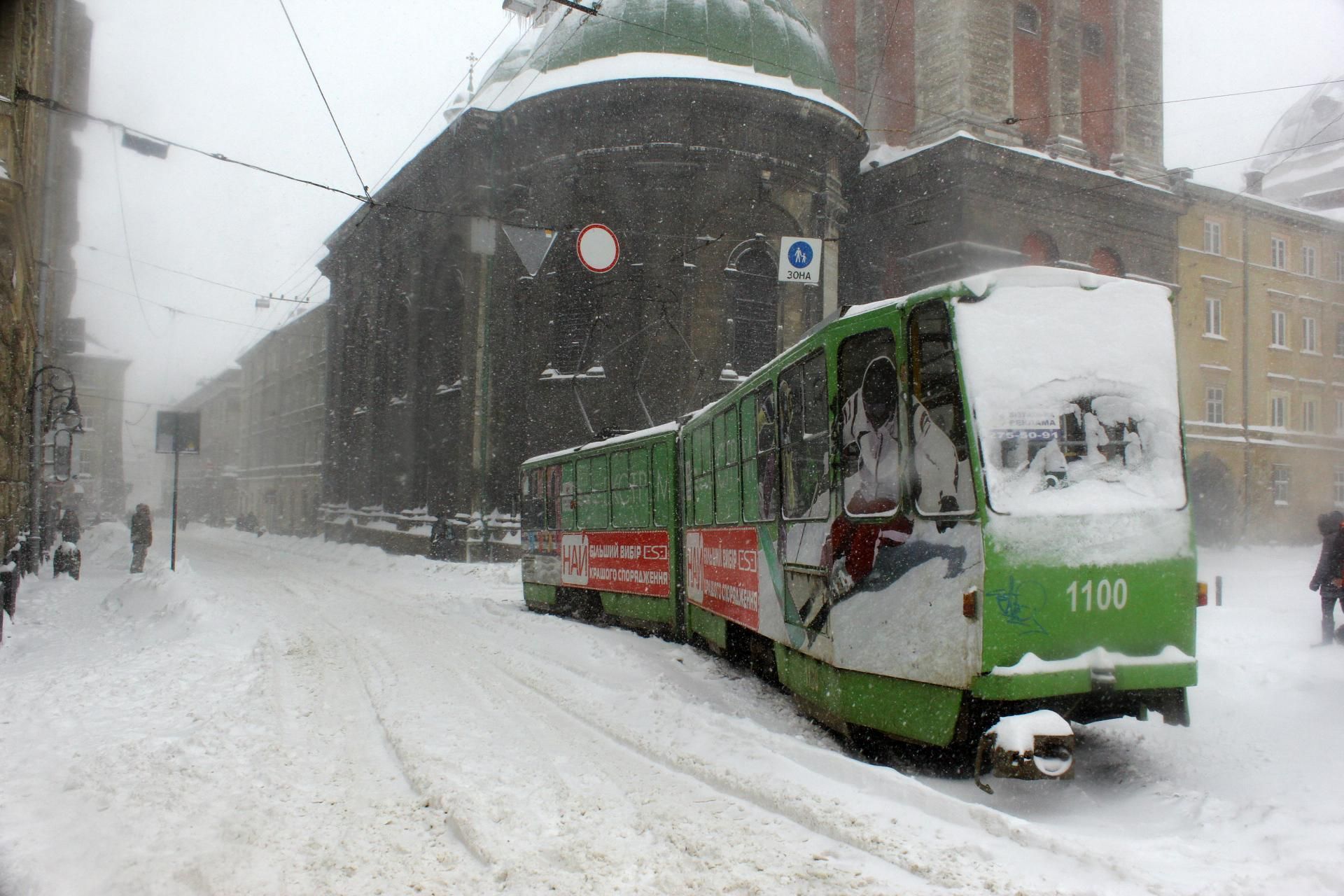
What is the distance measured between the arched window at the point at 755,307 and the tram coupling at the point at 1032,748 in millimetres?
19002

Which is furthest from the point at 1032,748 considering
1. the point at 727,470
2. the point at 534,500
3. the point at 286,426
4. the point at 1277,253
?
the point at 286,426

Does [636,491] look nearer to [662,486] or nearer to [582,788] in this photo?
[662,486]

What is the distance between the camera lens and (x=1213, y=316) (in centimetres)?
3400

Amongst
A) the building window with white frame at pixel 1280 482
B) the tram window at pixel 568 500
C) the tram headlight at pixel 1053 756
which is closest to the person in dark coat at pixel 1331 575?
the tram headlight at pixel 1053 756

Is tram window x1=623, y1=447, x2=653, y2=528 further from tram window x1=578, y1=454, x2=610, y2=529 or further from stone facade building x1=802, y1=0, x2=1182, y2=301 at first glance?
stone facade building x1=802, y1=0, x2=1182, y2=301

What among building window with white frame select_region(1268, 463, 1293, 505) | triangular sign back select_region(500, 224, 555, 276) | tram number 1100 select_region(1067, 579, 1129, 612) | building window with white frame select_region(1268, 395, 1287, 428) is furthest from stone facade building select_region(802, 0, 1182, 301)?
tram number 1100 select_region(1067, 579, 1129, 612)

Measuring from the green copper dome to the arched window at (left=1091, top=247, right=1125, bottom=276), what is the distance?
29.2 ft

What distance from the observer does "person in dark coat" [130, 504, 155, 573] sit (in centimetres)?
2175

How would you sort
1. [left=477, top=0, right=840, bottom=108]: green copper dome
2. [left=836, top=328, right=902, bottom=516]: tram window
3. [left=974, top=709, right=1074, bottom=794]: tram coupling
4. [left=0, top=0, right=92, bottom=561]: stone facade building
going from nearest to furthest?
[left=974, top=709, right=1074, bottom=794]: tram coupling < [left=836, top=328, right=902, bottom=516]: tram window < [left=0, top=0, right=92, bottom=561]: stone facade building < [left=477, top=0, right=840, bottom=108]: green copper dome

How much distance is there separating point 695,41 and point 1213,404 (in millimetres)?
21625

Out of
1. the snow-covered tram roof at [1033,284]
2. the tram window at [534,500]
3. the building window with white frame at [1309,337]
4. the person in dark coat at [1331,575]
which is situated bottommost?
the person in dark coat at [1331,575]

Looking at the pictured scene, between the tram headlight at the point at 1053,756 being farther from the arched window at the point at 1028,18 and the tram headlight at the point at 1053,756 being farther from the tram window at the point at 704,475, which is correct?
the arched window at the point at 1028,18

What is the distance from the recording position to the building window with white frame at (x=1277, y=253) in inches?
1393

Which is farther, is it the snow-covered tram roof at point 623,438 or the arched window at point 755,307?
the arched window at point 755,307
